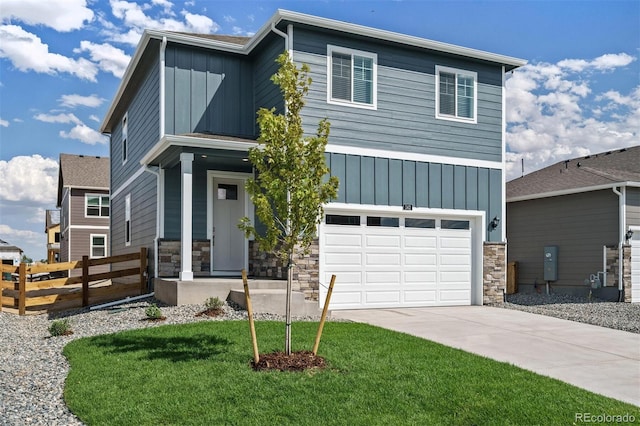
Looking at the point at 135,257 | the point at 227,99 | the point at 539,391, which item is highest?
the point at 227,99

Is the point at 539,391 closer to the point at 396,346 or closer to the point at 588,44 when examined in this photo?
the point at 396,346

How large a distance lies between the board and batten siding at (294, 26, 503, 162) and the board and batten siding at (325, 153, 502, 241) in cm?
38

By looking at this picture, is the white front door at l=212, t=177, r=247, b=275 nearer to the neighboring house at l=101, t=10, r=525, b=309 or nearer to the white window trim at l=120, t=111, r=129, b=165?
the neighboring house at l=101, t=10, r=525, b=309

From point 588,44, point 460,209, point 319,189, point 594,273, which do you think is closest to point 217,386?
point 319,189

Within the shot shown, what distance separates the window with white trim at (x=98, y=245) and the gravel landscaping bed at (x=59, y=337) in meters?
18.8

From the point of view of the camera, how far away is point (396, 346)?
766 cm

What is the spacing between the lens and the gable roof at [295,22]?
464 inches

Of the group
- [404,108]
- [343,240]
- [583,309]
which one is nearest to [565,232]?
[583,309]

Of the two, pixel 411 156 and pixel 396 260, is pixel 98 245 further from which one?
pixel 411 156

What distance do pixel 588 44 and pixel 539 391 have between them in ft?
35.0

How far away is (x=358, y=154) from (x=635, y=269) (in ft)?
30.0

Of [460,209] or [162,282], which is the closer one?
[162,282]

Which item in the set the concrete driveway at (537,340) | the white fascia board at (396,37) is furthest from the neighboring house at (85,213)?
the concrete driveway at (537,340)

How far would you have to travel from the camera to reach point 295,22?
11.7 m
